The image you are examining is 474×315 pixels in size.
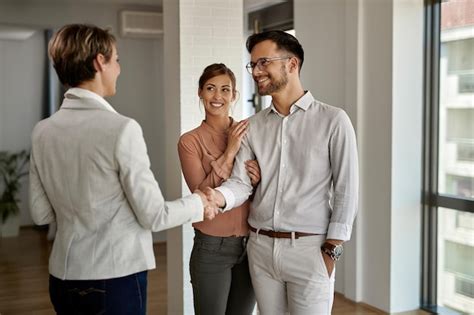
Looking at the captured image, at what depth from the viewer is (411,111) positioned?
4.21 m

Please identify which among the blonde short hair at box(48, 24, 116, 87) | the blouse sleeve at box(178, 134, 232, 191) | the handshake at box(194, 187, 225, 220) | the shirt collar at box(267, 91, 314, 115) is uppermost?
the blonde short hair at box(48, 24, 116, 87)

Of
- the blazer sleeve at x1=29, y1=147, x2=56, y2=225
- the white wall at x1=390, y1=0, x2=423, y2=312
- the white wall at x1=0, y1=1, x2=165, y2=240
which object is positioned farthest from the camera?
the white wall at x1=0, y1=1, x2=165, y2=240

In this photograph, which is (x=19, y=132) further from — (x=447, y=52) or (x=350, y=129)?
(x=350, y=129)

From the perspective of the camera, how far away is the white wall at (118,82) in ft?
22.2

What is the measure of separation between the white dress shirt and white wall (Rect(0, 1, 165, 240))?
489cm

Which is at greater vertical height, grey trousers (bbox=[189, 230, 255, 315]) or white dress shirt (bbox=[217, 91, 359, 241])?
white dress shirt (bbox=[217, 91, 359, 241])

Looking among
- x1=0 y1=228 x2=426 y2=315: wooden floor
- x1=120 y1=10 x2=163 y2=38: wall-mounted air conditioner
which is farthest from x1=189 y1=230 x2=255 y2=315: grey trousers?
x1=120 y1=10 x2=163 y2=38: wall-mounted air conditioner

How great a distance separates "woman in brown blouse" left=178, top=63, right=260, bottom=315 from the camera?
2.52 meters

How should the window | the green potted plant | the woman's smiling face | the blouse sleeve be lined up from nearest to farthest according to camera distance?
1. the blouse sleeve
2. the woman's smiling face
3. the window
4. the green potted plant

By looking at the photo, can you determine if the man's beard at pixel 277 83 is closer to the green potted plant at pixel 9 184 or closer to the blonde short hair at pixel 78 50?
the blonde short hair at pixel 78 50

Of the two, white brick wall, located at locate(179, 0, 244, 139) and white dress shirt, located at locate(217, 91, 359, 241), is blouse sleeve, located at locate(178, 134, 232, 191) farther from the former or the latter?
white brick wall, located at locate(179, 0, 244, 139)

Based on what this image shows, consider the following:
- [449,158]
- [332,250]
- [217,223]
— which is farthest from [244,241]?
[449,158]

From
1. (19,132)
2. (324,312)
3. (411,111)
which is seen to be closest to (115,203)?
(324,312)

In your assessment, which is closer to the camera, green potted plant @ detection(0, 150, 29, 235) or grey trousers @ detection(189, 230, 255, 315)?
grey trousers @ detection(189, 230, 255, 315)
